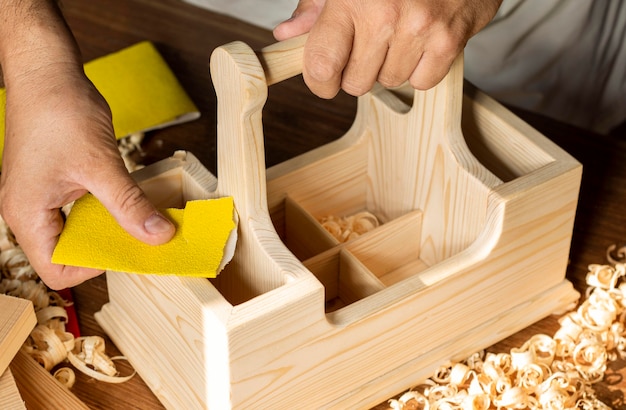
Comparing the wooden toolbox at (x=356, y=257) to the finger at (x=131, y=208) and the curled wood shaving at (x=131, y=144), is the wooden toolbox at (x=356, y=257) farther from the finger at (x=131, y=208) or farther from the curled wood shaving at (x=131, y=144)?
the curled wood shaving at (x=131, y=144)

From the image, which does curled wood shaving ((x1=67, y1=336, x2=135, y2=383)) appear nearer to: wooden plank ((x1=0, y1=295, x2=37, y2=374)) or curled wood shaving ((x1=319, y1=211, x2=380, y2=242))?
wooden plank ((x1=0, y1=295, x2=37, y2=374))

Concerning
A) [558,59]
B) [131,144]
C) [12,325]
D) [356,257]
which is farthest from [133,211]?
[558,59]

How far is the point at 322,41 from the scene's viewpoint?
87cm

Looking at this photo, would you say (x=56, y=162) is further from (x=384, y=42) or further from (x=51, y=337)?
(x=384, y=42)

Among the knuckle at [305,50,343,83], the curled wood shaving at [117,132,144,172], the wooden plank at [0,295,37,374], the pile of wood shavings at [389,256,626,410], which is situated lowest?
the pile of wood shavings at [389,256,626,410]

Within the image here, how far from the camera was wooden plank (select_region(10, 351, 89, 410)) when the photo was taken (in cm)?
96

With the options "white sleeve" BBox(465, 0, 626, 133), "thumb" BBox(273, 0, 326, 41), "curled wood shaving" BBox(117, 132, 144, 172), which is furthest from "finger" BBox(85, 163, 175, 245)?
"white sleeve" BBox(465, 0, 626, 133)

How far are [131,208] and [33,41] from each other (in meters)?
0.25

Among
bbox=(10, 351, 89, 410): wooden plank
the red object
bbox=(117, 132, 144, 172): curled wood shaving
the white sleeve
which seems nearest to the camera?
bbox=(10, 351, 89, 410): wooden plank

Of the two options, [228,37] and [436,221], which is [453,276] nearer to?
[436,221]

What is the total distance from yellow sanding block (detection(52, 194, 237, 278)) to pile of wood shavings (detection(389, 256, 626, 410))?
271mm

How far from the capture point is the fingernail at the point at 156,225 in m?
0.90

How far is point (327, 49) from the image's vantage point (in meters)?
0.87

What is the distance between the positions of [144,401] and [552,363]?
0.45 meters
